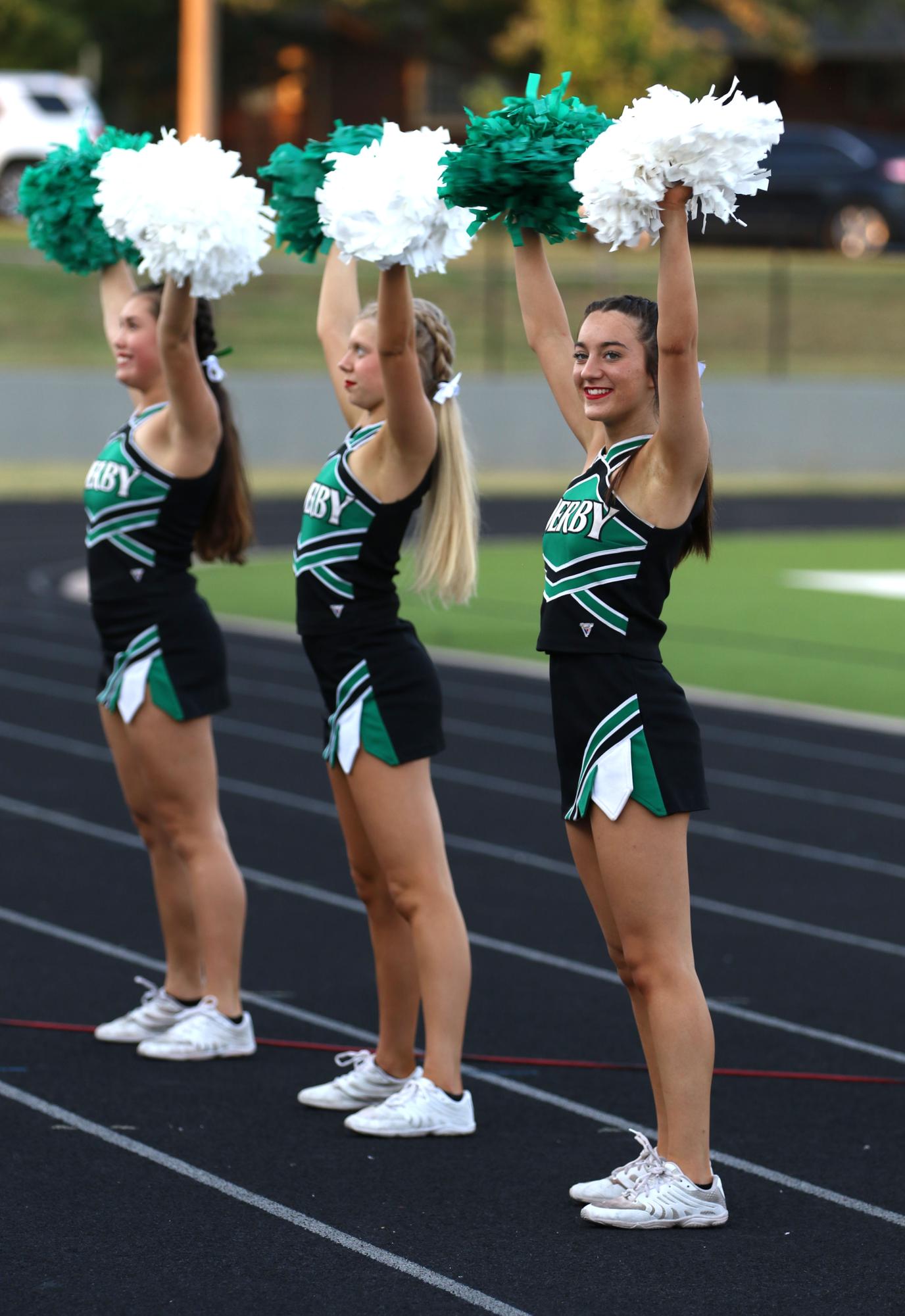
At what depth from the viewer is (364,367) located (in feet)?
15.7

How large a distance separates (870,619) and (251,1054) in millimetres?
9326

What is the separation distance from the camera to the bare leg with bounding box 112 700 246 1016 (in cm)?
526

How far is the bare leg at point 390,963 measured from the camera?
4914mm

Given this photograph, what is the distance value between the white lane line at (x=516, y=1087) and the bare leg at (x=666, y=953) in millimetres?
349

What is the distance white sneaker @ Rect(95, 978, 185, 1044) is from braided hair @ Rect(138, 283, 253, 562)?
1147 millimetres

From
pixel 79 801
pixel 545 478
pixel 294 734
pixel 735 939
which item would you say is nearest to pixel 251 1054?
pixel 735 939

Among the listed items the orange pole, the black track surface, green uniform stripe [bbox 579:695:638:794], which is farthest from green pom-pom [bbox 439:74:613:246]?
the orange pole

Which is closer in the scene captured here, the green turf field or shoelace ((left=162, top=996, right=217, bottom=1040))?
shoelace ((left=162, top=996, right=217, bottom=1040))

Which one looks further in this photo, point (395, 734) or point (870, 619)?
point (870, 619)

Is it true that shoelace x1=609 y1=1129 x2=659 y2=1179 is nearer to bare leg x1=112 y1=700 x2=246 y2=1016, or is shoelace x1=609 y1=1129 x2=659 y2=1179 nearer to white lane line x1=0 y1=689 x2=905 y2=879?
bare leg x1=112 y1=700 x2=246 y2=1016

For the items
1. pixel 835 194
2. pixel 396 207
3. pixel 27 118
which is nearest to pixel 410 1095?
pixel 396 207

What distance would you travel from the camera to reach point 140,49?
3684cm

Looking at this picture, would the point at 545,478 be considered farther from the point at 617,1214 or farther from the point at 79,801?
the point at 617,1214

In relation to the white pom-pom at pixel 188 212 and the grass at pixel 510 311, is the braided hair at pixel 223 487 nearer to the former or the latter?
the white pom-pom at pixel 188 212
